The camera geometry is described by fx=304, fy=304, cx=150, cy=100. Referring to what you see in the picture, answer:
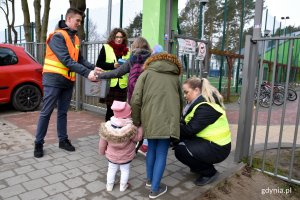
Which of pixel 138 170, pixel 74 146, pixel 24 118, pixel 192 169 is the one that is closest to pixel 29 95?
pixel 24 118

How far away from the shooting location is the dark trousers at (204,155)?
3.38 meters

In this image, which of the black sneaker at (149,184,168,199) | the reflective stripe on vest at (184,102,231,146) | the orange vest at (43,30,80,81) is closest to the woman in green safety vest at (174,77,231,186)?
the reflective stripe on vest at (184,102,231,146)

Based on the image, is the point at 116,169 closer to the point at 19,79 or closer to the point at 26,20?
the point at 19,79

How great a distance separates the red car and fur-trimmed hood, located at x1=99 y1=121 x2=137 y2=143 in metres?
4.70

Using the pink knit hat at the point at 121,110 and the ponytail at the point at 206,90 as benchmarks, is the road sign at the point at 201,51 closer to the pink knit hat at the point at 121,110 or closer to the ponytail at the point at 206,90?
the ponytail at the point at 206,90

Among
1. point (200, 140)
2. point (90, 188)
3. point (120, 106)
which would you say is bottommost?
point (90, 188)

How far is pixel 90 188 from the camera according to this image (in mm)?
3340

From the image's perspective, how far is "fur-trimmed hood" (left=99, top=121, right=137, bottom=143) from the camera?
122 inches

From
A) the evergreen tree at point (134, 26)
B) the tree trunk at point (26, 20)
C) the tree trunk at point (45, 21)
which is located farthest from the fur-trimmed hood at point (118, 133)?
the tree trunk at point (26, 20)

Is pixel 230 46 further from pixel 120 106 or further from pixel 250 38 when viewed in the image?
pixel 120 106

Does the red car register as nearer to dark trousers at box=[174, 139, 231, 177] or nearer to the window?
the window

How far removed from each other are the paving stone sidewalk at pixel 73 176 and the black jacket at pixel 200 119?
0.67 metres

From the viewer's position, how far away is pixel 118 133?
3.09 metres

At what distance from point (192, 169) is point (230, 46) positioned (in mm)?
16105
